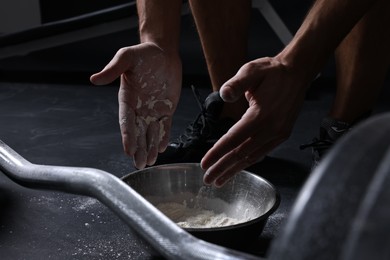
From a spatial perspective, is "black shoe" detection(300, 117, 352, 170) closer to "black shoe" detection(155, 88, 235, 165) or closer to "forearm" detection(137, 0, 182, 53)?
"black shoe" detection(155, 88, 235, 165)

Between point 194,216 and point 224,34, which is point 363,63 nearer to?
point 224,34

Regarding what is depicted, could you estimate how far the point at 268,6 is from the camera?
221 cm

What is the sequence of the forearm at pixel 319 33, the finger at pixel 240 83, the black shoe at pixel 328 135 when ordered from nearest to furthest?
the finger at pixel 240 83 < the forearm at pixel 319 33 < the black shoe at pixel 328 135

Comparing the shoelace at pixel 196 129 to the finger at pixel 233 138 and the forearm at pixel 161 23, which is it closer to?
the forearm at pixel 161 23

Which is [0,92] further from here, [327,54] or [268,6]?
[327,54]

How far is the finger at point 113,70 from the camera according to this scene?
94 centimetres

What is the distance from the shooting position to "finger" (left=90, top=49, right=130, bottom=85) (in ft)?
3.09

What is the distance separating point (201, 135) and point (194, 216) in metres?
0.36

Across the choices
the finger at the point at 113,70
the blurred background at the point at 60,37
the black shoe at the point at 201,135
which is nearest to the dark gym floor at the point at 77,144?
the blurred background at the point at 60,37

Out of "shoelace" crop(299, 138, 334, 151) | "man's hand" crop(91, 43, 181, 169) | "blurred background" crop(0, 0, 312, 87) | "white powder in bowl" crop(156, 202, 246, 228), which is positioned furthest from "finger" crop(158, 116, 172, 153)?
"blurred background" crop(0, 0, 312, 87)

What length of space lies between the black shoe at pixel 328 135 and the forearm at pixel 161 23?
36 cm

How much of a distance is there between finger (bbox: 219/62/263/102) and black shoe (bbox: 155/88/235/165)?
0.47 meters

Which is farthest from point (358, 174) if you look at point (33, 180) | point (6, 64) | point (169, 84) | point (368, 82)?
point (6, 64)

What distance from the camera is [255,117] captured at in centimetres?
87
